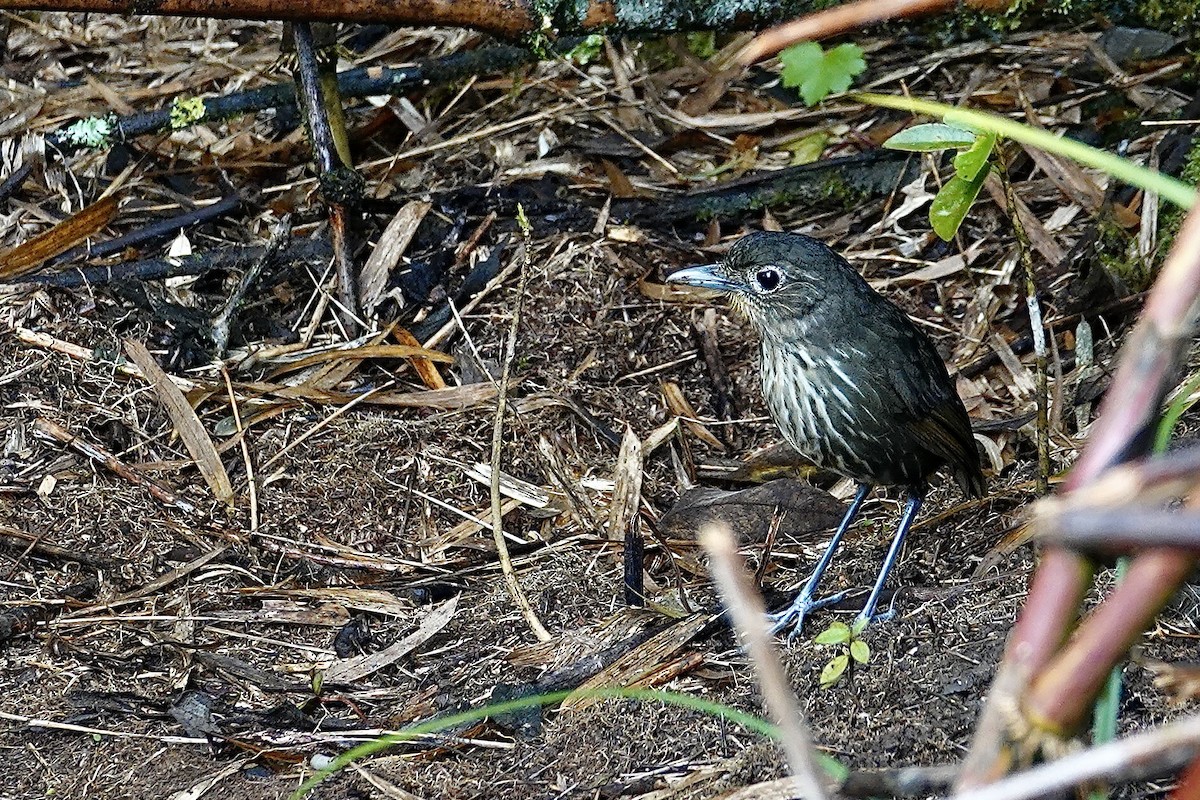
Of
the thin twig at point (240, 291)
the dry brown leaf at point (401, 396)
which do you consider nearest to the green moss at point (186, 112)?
the thin twig at point (240, 291)

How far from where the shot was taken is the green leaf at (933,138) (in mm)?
3107

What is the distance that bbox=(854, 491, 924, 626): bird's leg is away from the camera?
407 cm

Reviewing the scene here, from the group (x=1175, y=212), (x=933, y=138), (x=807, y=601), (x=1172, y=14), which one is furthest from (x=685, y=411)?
(x=1172, y=14)

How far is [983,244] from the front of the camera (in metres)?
5.64

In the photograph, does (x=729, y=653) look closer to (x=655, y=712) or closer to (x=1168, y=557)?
(x=655, y=712)

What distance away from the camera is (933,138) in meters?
3.13

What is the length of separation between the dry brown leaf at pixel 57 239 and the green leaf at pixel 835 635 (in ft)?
11.4

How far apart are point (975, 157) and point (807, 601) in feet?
5.66

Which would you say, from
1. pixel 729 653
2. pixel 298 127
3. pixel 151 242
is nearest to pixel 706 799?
pixel 729 653

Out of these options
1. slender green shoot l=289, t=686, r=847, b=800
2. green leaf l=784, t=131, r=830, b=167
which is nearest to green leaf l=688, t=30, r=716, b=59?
green leaf l=784, t=131, r=830, b=167

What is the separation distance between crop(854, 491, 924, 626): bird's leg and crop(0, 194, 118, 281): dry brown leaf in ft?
11.3

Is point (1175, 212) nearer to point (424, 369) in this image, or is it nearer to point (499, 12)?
point (499, 12)

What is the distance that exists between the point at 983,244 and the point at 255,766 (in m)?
3.67

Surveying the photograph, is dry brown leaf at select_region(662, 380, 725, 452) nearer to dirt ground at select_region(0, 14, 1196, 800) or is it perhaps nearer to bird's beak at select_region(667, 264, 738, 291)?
dirt ground at select_region(0, 14, 1196, 800)
